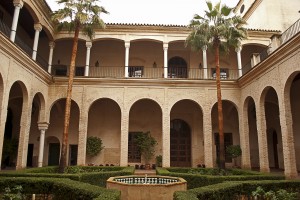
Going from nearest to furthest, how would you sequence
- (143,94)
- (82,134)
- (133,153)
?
(82,134) < (143,94) < (133,153)

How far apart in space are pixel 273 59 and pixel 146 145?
Result: 35.9 ft

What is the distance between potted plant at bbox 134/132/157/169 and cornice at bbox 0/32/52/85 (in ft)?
26.7

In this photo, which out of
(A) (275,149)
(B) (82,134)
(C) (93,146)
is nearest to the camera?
(B) (82,134)

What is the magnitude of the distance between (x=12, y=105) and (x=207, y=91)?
14685mm

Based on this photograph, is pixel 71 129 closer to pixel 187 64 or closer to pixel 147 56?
pixel 147 56

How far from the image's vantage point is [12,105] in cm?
2081

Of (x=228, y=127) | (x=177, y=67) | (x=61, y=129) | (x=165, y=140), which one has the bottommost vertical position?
(x=165, y=140)

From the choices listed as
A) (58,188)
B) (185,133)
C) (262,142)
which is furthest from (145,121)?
(58,188)

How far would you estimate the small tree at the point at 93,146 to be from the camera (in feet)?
66.2

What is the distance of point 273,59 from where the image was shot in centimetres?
1480

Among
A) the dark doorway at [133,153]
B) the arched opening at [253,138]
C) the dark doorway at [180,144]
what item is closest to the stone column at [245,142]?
the arched opening at [253,138]

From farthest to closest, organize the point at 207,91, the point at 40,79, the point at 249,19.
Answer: the point at 249,19 < the point at 207,91 < the point at 40,79

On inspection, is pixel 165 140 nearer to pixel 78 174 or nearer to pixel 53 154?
pixel 78 174

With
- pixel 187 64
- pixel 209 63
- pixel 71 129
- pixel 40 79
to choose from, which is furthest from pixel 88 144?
pixel 209 63
